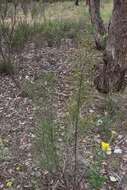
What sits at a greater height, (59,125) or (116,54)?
(116,54)

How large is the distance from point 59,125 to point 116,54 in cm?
119

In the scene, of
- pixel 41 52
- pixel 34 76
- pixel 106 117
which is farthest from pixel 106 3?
pixel 106 117

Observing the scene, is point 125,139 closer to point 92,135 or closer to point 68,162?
point 92,135

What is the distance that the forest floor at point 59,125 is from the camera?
3256mm

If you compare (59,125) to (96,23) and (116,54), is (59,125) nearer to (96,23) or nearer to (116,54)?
(116,54)

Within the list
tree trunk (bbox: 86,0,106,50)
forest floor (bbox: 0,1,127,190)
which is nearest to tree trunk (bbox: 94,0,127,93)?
forest floor (bbox: 0,1,127,190)

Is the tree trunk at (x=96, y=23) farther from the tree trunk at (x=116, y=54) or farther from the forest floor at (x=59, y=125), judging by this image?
the tree trunk at (x=116, y=54)

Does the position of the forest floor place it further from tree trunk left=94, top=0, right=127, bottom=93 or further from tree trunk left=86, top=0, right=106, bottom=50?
tree trunk left=86, top=0, right=106, bottom=50

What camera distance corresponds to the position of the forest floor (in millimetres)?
3256

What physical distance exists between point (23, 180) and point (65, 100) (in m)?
1.45

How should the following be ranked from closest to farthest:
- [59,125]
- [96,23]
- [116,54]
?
1. [59,125]
2. [116,54]
3. [96,23]

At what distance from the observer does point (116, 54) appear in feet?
14.9

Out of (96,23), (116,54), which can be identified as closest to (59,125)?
(116,54)

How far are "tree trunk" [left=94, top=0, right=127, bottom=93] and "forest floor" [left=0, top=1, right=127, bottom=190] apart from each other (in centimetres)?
14
